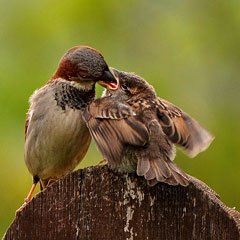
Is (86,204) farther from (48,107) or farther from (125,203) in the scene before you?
(48,107)

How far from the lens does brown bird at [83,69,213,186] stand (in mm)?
3705

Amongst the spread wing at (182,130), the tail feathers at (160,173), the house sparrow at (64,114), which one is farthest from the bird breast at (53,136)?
the tail feathers at (160,173)

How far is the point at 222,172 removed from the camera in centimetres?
707

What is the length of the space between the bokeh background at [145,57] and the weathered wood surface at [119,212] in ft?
10.3

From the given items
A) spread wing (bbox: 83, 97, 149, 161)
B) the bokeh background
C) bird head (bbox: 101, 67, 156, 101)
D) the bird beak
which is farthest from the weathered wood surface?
the bokeh background

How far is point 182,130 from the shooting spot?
13.6ft

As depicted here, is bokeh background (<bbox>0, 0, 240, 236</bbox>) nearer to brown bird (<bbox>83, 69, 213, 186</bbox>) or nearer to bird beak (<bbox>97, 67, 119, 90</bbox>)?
bird beak (<bbox>97, 67, 119, 90</bbox>)

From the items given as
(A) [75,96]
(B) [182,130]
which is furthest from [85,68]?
(B) [182,130]

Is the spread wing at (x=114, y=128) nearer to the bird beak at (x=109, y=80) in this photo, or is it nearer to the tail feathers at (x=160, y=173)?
the tail feathers at (x=160, y=173)

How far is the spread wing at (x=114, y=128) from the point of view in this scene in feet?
12.4

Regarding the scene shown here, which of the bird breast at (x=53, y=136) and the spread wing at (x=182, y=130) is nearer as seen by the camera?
the spread wing at (x=182, y=130)

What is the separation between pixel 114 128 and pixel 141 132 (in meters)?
0.17

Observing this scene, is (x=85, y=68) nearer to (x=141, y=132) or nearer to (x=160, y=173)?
(x=141, y=132)

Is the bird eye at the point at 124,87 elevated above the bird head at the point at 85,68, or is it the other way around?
the bird head at the point at 85,68
